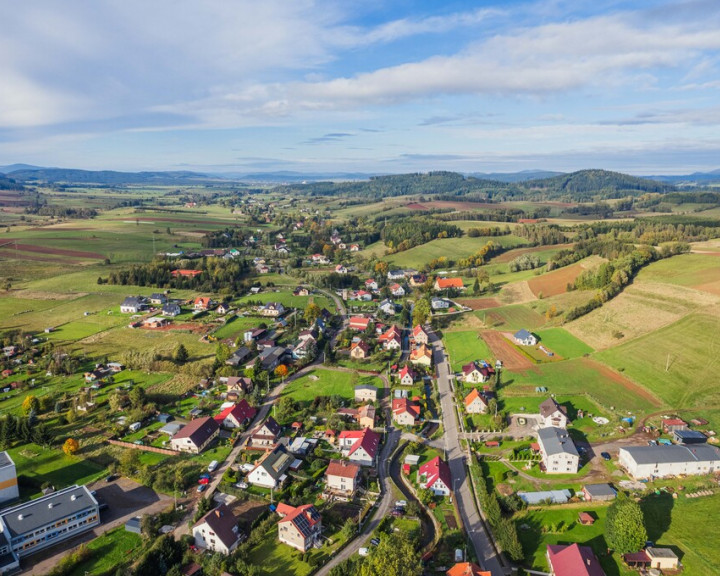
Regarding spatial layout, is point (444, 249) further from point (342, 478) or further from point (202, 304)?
point (342, 478)

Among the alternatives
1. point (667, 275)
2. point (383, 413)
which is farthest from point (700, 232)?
point (383, 413)

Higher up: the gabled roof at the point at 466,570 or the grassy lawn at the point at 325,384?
the gabled roof at the point at 466,570

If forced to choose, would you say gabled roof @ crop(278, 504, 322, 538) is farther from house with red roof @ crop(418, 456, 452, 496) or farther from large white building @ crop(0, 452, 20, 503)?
large white building @ crop(0, 452, 20, 503)

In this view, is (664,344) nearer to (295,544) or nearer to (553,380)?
(553,380)

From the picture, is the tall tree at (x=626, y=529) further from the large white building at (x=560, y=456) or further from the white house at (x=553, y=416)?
the white house at (x=553, y=416)

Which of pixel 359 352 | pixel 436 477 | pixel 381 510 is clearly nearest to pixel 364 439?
pixel 381 510

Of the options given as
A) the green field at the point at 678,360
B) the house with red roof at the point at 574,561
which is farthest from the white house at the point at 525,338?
the house with red roof at the point at 574,561

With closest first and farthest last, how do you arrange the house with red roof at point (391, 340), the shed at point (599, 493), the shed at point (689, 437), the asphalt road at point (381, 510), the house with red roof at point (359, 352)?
the asphalt road at point (381, 510), the shed at point (599, 493), the shed at point (689, 437), the house with red roof at point (359, 352), the house with red roof at point (391, 340)
